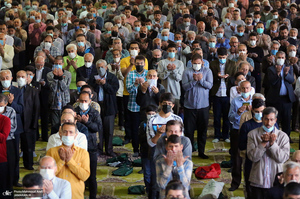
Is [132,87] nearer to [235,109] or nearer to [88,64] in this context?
[88,64]

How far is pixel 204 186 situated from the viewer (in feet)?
31.1

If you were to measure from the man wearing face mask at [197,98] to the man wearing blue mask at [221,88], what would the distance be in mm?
715

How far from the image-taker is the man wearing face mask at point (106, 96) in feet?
36.3

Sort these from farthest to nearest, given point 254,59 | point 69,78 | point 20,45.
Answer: point 20,45 < point 254,59 < point 69,78

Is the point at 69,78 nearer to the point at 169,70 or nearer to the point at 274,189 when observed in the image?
the point at 169,70

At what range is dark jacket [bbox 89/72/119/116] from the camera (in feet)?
36.3

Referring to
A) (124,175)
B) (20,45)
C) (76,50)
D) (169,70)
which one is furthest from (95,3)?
(124,175)

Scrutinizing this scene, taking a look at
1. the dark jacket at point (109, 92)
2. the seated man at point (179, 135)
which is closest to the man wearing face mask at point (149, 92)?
the dark jacket at point (109, 92)

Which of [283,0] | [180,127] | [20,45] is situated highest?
[283,0]

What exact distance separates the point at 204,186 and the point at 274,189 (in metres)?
2.58

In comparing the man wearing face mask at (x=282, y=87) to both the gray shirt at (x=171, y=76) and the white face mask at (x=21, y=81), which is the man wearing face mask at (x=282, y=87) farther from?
the white face mask at (x=21, y=81)

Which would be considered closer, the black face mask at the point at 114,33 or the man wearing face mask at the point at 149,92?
the man wearing face mask at the point at 149,92

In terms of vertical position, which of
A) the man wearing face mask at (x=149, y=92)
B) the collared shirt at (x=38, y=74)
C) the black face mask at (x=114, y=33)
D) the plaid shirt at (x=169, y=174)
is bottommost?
the plaid shirt at (x=169, y=174)

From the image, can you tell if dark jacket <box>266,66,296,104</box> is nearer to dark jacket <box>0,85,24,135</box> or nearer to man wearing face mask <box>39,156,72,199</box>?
dark jacket <box>0,85,24,135</box>
